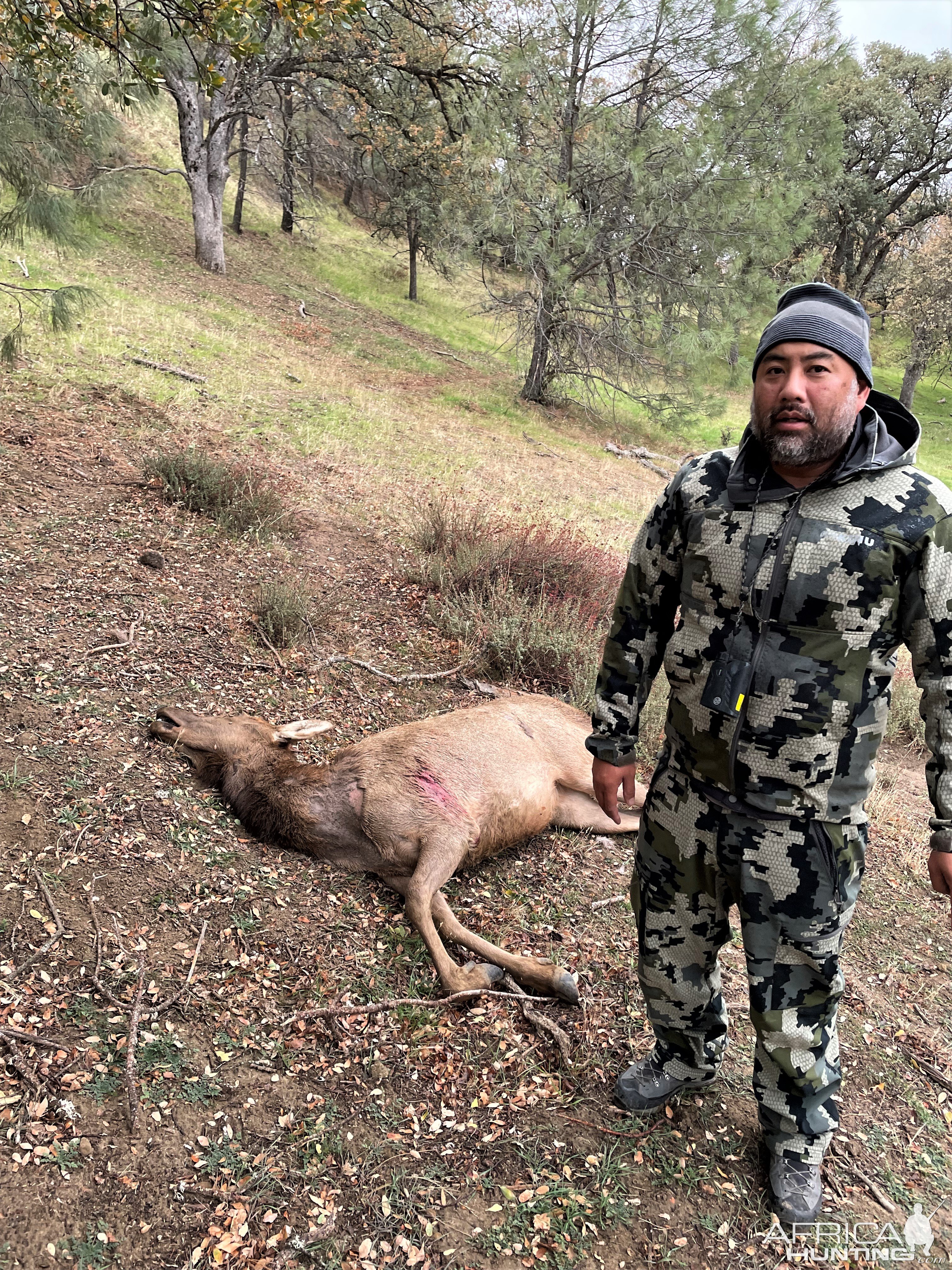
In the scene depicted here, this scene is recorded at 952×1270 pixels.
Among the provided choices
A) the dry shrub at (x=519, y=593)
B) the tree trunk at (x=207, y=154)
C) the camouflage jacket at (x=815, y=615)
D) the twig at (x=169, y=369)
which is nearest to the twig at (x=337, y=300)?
the tree trunk at (x=207, y=154)

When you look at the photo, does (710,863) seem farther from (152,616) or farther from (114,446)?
(114,446)

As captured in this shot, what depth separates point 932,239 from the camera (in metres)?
28.7

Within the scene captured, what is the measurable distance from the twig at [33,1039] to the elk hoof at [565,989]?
1684 mm

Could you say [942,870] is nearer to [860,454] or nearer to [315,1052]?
[860,454]

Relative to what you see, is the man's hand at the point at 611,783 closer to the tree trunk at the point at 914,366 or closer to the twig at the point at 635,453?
the twig at the point at 635,453

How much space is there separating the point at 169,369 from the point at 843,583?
10.6 meters

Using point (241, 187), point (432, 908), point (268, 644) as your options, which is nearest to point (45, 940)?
point (432, 908)

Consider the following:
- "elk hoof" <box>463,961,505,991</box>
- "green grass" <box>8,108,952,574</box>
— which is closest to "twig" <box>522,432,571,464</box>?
"green grass" <box>8,108,952,574</box>

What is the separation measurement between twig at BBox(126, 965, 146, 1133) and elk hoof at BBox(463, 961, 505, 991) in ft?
3.81

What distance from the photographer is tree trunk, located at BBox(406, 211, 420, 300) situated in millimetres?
24766

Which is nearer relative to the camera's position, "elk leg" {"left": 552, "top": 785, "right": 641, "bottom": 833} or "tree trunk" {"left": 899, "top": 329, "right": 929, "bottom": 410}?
"elk leg" {"left": 552, "top": 785, "right": 641, "bottom": 833}

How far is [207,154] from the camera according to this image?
1819cm

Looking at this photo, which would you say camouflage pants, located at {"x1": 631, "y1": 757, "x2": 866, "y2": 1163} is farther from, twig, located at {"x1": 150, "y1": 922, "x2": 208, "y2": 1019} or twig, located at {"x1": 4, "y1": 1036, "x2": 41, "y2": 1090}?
twig, located at {"x1": 4, "y1": 1036, "x2": 41, "y2": 1090}

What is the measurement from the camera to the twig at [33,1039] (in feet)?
7.91
